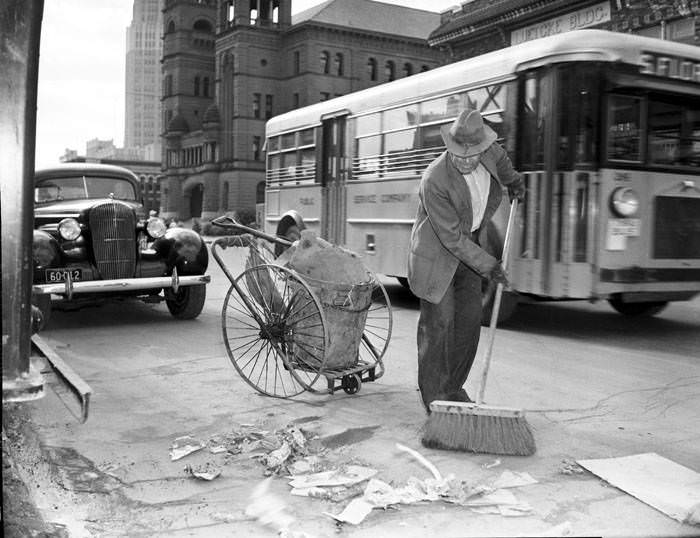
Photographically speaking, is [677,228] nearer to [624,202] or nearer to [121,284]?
[624,202]

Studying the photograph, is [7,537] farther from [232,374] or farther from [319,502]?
[232,374]

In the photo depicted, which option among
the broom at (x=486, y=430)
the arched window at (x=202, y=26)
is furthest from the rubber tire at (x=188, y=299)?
the arched window at (x=202, y=26)

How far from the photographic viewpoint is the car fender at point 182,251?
9.24 m

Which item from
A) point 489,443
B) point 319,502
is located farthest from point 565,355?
point 319,502

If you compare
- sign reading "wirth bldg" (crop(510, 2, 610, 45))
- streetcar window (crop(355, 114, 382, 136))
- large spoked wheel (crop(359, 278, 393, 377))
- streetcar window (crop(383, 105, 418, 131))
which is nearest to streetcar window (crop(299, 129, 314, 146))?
streetcar window (crop(355, 114, 382, 136))

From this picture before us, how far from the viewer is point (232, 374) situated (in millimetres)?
6566

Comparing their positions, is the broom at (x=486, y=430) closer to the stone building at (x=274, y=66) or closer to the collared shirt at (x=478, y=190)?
the collared shirt at (x=478, y=190)

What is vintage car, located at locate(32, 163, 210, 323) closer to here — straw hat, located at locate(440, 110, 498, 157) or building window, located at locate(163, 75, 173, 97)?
straw hat, located at locate(440, 110, 498, 157)

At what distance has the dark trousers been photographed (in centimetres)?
501

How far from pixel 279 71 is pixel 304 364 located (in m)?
71.6

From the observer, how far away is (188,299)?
31.1ft

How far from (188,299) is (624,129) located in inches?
204

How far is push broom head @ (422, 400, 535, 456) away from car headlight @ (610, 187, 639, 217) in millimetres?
4262

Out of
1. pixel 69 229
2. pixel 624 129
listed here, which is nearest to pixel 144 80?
pixel 69 229
